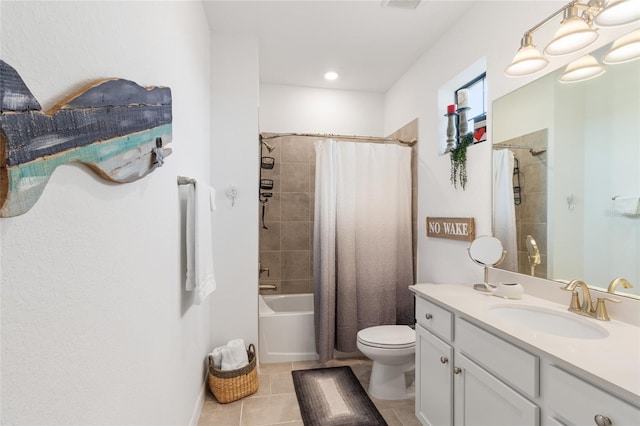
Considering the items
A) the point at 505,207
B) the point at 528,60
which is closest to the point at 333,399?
the point at 505,207

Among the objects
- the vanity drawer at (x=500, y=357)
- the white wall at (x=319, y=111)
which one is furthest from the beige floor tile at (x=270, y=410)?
the white wall at (x=319, y=111)

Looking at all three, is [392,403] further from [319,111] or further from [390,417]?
[319,111]

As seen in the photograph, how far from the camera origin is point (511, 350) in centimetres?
118

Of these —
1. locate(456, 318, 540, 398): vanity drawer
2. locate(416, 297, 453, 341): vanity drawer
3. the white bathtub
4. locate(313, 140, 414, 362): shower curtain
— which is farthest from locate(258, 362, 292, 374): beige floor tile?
locate(456, 318, 540, 398): vanity drawer

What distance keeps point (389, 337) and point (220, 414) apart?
124cm

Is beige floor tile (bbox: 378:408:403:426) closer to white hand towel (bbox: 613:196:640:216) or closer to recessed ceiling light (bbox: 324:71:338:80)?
white hand towel (bbox: 613:196:640:216)

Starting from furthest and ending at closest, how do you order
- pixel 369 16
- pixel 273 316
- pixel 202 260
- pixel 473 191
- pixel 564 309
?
pixel 273 316
pixel 369 16
pixel 473 191
pixel 202 260
pixel 564 309

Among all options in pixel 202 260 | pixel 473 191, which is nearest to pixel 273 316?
pixel 202 260

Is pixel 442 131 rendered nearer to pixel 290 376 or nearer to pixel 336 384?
pixel 336 384

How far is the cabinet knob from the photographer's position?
848mm

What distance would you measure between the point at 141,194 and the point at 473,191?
76.7 inches

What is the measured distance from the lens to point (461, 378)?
1.49 metres

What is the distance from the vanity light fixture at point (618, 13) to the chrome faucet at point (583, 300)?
1.00m

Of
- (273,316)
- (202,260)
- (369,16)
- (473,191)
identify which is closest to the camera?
(202,260)
